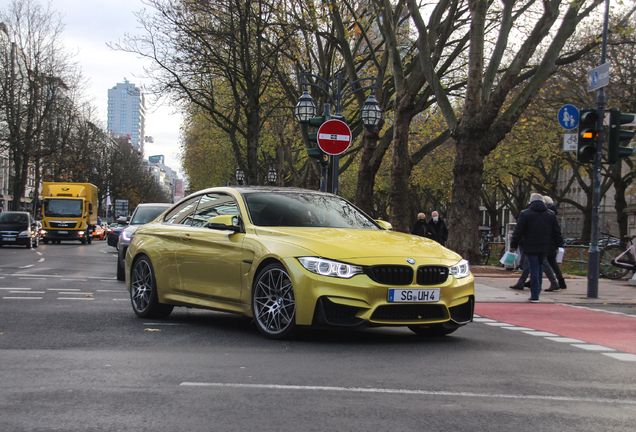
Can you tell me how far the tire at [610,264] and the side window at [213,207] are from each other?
507 inches

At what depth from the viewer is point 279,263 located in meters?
7.62

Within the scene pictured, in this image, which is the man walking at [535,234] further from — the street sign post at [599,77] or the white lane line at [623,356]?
the white lane line at [623,356]

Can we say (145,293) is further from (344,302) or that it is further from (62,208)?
(62,208)

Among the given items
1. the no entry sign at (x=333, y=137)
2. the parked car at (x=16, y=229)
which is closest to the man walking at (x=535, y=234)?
the no entry sign at (x=333, y=137)

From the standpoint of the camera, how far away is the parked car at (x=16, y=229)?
36719 millimetres

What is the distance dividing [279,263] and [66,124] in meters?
60.7

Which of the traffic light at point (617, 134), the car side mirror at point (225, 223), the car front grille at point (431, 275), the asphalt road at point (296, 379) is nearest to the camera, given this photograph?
the asphalt road at point (296, 379)

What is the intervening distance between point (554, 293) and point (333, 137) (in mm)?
4970

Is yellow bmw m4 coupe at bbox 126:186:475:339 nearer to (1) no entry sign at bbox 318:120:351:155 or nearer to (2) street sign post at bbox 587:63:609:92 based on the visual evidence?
(1) no entry sign at bbox 318:120:351:155

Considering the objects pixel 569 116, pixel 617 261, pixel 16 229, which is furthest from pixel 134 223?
pixel 16 229

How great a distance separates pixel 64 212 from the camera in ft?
148

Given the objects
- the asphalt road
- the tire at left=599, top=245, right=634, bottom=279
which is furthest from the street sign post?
the asphalt road

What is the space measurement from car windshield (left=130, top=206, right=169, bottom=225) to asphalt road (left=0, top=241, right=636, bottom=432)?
9637 millimetres

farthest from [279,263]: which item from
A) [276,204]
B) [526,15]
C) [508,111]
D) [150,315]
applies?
[526,15]
